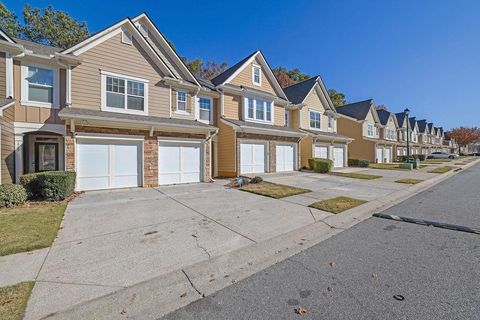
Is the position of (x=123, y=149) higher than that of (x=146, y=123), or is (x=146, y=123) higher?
(x=146, y=123)

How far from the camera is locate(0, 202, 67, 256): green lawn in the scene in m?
4.27

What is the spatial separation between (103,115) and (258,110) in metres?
11.0

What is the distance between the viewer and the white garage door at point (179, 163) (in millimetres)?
11859

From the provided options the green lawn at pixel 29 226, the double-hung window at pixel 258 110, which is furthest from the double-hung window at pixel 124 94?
the double-hung window at pixel 258 110

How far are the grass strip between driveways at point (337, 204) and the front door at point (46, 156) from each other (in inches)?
526

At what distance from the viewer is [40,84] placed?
1039cm

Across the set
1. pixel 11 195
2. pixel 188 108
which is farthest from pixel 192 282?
pixel 188 108

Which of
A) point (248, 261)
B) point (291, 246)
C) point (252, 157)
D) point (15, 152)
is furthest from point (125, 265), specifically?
point (252, 157)

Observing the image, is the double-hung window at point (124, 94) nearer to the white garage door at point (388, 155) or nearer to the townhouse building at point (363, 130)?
the townhouse building at point (363, 130)

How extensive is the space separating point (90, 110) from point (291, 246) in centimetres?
1106

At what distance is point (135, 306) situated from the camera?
8.93ft

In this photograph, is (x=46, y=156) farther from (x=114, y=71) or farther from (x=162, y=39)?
(x=162, y=39)

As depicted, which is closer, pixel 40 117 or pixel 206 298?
pixel 206 298

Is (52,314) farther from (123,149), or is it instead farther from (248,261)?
(123,149)
